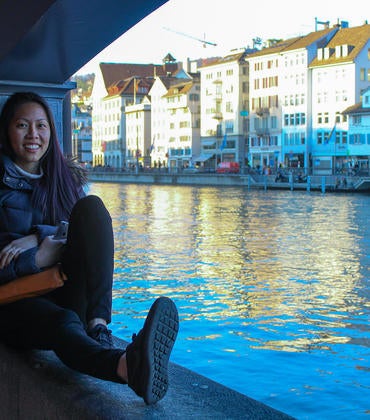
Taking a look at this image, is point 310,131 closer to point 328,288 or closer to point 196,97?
point 196,97

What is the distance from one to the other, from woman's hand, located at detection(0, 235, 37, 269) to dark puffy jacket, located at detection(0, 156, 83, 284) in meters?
0.03

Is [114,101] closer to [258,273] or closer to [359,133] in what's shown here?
[359,133]

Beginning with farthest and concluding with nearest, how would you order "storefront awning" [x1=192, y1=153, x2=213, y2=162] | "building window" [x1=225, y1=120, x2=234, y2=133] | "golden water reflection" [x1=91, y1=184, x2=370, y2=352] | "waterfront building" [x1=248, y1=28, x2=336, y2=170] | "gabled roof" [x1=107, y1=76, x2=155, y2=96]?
"gabled roof" [x1=107, y1=76, x2=155, y2=96] < "storefront awning" [x1=192, y1=153, x2=213, y2=162] < "building window" [x1=225, y1=120, x2=234, y2=133] < "waterfront building" [x1=248, y1=28, x2=336, y2=170] < "golden water reflection" [x1=91, y1=184, x2=370, y2=352]

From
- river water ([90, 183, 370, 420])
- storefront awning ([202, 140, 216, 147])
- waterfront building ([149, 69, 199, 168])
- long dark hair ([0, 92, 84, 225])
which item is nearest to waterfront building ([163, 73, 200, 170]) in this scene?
waterfront building ([149, 69, 199, 168])

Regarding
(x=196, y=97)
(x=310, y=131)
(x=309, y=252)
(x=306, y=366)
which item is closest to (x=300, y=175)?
(x=310, y=131)

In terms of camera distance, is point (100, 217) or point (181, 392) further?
point (100, 217)

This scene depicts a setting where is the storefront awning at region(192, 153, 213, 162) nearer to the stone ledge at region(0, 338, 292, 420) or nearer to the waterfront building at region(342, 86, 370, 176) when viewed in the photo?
the waterfront building at region(342, 86, 370, 176)

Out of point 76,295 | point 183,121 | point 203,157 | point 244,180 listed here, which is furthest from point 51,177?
point 183,121

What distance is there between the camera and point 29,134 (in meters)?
2.65

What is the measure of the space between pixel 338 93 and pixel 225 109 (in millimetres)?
13782

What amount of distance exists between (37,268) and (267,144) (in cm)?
6151

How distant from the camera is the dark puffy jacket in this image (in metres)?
2.54

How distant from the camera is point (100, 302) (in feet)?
7.72

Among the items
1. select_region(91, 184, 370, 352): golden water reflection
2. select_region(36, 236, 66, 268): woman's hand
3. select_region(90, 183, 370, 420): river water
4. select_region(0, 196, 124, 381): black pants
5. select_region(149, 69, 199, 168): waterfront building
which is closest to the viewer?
select_region(0, 196, 124, 381): black pants
